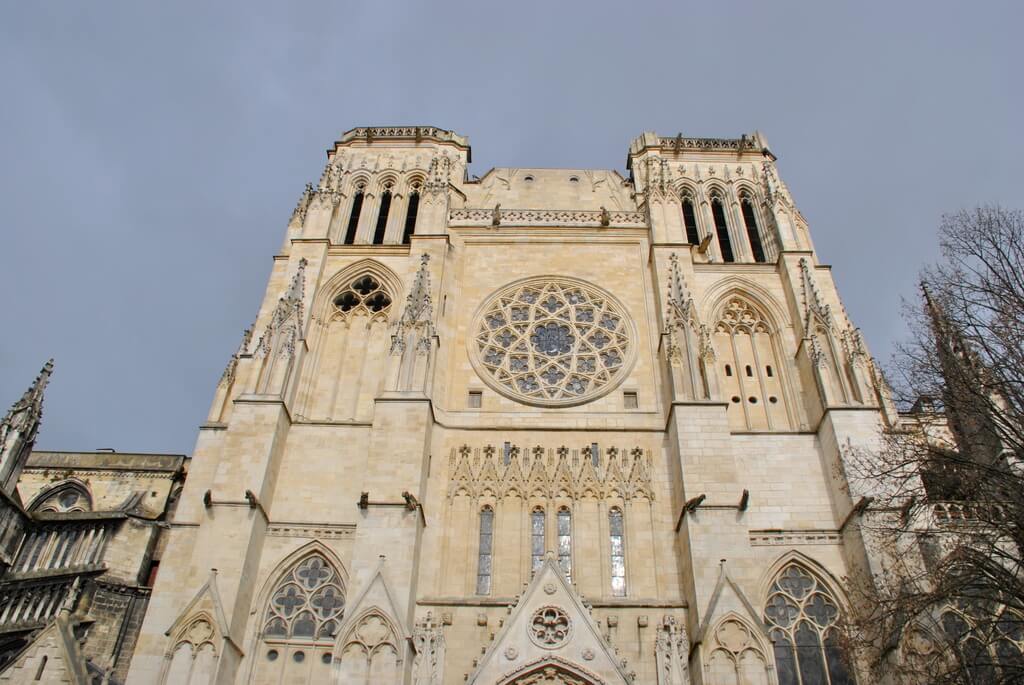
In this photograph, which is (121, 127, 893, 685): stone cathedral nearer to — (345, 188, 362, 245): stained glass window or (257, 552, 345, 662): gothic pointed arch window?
(257, 552, 345, 662): gothic pointed arch window

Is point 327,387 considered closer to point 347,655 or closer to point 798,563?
point 347,655

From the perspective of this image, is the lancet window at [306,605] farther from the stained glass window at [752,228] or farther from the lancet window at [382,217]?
the stained glass window at [752,228]

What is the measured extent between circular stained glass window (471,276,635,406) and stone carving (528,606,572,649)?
4882 millimetres

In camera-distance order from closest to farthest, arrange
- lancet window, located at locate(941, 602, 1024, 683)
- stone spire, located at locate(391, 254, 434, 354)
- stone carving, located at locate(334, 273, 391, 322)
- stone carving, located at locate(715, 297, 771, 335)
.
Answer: lancet window, located at locate(941, 602, 1024, 683)
stone spire, located at locate(391, 254, 434, 354)
stone carving, located at locate(715, 297, 771, 335)
stone carving, located at locate(334, 273, 391, 322)

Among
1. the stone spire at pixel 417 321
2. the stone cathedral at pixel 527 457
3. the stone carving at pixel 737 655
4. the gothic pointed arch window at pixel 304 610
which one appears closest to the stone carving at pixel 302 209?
the stone cathedral at pixel 527 457

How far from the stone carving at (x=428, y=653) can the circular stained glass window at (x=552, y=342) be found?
5328 mm

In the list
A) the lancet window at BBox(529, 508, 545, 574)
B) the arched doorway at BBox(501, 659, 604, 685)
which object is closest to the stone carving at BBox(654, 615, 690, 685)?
the arched doorway at BBox(501, 659, 604, 685)

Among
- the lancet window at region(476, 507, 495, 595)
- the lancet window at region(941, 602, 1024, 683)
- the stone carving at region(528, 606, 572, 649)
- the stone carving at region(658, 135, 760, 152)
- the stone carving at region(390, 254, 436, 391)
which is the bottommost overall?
the lancet window at region(941, 602, 1024, 683)

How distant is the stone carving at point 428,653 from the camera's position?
41.4 ft

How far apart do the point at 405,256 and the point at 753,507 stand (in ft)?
33.3

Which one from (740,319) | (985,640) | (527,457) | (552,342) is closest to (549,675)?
(527,457)

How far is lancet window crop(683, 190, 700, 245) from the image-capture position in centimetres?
2083

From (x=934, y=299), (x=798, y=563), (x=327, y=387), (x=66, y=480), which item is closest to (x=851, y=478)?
(x=798, y=563)

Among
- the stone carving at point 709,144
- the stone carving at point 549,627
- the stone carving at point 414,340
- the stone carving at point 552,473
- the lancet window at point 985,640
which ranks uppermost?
the stone carving at point 709,144
